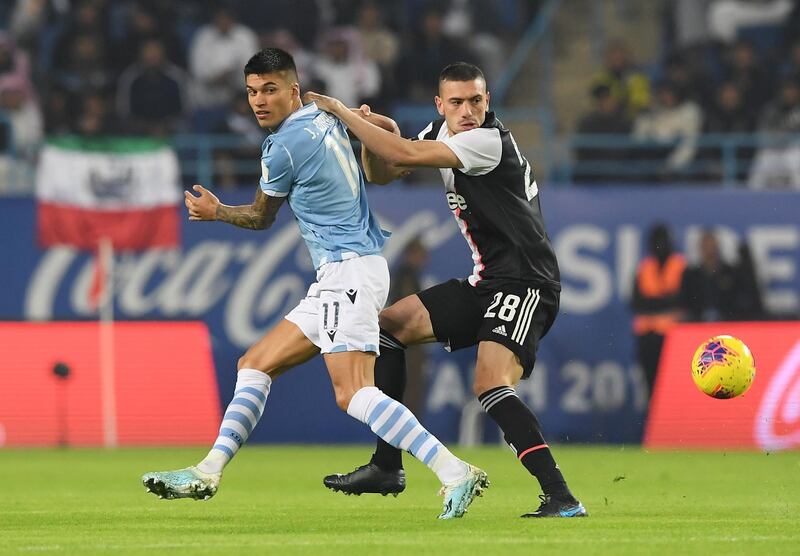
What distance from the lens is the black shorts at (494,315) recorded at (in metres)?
8.64

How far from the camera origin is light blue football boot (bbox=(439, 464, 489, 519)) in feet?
26.6

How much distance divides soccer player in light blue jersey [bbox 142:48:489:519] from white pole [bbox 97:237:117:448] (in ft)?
28.1

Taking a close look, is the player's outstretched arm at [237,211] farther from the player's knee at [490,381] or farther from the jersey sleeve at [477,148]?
the player's knee at [490,381]

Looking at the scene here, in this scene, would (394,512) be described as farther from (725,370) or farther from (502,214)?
(725,370)

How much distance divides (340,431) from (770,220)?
520 centimetres

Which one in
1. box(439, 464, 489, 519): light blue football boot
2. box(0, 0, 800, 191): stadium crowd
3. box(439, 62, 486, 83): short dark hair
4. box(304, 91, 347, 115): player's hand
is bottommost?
box(439, 464, 489, 519): light blue football boot

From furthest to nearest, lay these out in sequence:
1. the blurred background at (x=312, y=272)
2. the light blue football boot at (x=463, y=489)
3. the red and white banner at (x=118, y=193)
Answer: the red and white banner at (x=118, y=193)
the blurred background at (x=312, y=272)
the light blue football boot at (x=463, y=489)

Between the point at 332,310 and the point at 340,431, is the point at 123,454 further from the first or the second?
the point at 332,310

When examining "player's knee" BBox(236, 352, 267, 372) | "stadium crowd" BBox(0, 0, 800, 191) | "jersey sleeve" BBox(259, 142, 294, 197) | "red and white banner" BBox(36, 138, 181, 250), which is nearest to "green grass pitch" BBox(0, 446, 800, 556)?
"player's knee" BBox(236, 352, 267, 372)

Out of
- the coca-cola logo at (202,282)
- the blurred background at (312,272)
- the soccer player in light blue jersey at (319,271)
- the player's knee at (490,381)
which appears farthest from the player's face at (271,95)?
the coca-cola logo at (202,282)

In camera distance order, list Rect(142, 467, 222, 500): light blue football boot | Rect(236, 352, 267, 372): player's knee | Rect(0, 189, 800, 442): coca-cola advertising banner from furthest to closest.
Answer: Rect(0, 189, 800, 442): coca-cola advertising banner < Rect(236, 352, 267, 372): player's knee < Rect(142, 467, 222, 500): light blue football boot

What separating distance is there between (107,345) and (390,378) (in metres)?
8.76

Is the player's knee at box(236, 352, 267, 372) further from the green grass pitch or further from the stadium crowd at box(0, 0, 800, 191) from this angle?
the stadium crowd at box(0, 0, 800, 191)

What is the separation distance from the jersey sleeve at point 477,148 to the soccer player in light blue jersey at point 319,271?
0.64 metres
